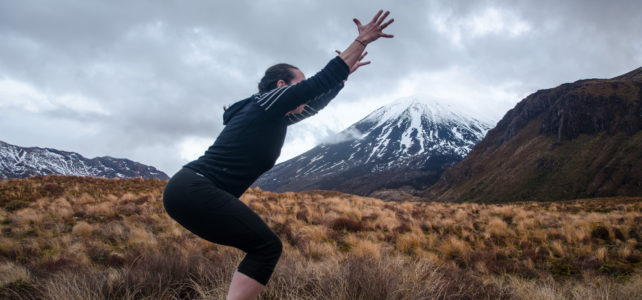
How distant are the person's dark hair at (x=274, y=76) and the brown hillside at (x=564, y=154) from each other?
308 ft

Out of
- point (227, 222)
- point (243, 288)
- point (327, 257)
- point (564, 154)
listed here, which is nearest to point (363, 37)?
point (227, 222)

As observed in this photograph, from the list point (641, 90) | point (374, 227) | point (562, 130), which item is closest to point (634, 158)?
point (562, 130)

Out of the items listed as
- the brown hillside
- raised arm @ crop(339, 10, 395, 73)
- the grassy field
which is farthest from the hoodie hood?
the brown hillside

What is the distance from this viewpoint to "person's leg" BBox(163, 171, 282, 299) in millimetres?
1913

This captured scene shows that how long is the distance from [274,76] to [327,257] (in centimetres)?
326

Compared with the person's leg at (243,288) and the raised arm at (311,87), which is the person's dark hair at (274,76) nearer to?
the raised arm at (311,87)

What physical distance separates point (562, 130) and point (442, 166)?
229 feet

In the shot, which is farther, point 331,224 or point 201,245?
point 331,224

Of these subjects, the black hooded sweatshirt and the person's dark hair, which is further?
the person's dark hair

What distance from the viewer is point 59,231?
272 inches

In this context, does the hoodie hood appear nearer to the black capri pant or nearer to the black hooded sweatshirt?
the black hooded sweatshirt

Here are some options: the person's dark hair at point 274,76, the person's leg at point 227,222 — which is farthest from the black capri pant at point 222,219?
the person's dark hair at point 274,76

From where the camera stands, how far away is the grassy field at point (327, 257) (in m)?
2.84

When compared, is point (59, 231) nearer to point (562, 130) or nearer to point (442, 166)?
point (562, 130)
